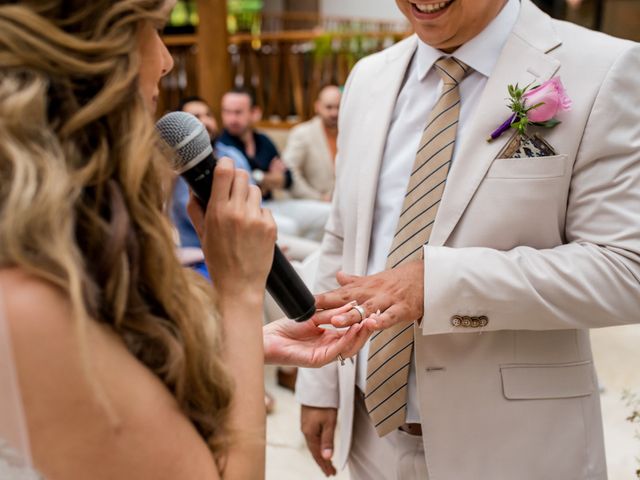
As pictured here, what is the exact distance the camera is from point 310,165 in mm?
6387

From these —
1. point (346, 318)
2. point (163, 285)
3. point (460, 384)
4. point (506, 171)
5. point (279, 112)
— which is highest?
point (163, 285)

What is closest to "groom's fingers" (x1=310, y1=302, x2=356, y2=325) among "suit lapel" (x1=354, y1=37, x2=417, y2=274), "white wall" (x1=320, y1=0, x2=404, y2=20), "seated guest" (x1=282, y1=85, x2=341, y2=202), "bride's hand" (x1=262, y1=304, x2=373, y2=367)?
"bride's hand" (x1=262, y1=304, x2=373, y2=367)

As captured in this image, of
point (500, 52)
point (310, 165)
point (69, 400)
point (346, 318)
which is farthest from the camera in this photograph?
point (310, 165)

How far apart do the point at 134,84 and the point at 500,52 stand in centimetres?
101

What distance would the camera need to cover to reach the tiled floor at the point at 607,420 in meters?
3.43

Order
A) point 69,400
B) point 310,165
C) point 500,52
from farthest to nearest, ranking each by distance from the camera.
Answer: point 310,165
point 500,52
point 69,400

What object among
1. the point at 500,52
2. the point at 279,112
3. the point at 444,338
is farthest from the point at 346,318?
the point at 279,112

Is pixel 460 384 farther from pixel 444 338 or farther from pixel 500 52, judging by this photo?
pixel 500 52

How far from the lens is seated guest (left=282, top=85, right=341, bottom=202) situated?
6223 mm

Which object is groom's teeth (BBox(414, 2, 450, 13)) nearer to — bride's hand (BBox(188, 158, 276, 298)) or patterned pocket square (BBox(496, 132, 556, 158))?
patterned pocket square (BBox(496, 132, 556, 158))

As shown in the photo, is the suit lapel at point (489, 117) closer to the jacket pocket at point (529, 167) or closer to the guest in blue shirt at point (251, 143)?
the jacket pocket at point (529, 167)

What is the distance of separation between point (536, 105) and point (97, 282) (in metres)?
0.97

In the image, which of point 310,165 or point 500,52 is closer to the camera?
point 500,52

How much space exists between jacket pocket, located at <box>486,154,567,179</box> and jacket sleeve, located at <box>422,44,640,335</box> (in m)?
0.04
